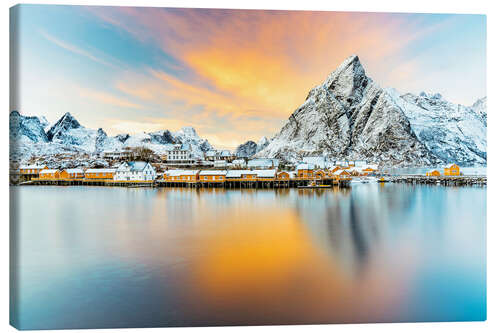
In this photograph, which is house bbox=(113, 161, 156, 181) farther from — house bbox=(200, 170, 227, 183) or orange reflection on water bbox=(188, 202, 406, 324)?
orange reflection on water bbox=(188, 202, 406, 324)

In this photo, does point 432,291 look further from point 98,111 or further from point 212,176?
point 212,176

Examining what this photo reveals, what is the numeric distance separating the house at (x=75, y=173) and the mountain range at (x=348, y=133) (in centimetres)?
74

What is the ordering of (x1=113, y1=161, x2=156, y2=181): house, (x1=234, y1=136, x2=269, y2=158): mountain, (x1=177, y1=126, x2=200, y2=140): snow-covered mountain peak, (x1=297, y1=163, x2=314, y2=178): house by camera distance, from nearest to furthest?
(x1=177, y1=126, x2=200, y2=140): snow-covered mountain peak, (x1=234, y1=136, x2=269, y2=158): mountain, (x1=113, y1=161, x2=156, y2=181): house, (x1=297, y1=163, x2=314, y2=178): house

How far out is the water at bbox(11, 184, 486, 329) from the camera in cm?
382

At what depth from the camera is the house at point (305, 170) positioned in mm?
7973

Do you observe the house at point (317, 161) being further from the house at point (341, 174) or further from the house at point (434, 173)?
the house at point (434, 173)

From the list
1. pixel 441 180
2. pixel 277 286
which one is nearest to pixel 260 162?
pixel 277 286

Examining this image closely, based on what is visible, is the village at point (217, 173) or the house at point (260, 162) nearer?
the village at point (217, 173)

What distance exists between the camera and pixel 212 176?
9555mm

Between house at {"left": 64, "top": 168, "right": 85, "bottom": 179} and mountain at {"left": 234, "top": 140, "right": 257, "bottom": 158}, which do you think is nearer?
mountain at {"left": 234, "top": 140, "right": 257, "bottom": 158}

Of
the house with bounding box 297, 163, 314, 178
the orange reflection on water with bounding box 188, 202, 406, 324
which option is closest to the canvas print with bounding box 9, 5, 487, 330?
the orange reflection on water with bounding box 188, 202, 406, 324

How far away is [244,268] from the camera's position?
4.57 meters

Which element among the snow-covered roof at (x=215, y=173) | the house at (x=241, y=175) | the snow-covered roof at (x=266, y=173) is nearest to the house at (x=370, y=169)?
the snow-covered roof at (x=266, y=173)

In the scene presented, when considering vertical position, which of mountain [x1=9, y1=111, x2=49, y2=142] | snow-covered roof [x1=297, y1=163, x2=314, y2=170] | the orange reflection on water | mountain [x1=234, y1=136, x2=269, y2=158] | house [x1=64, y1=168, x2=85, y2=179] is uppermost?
mountain [x1=9, y1=111, x2=49, y2=142]
